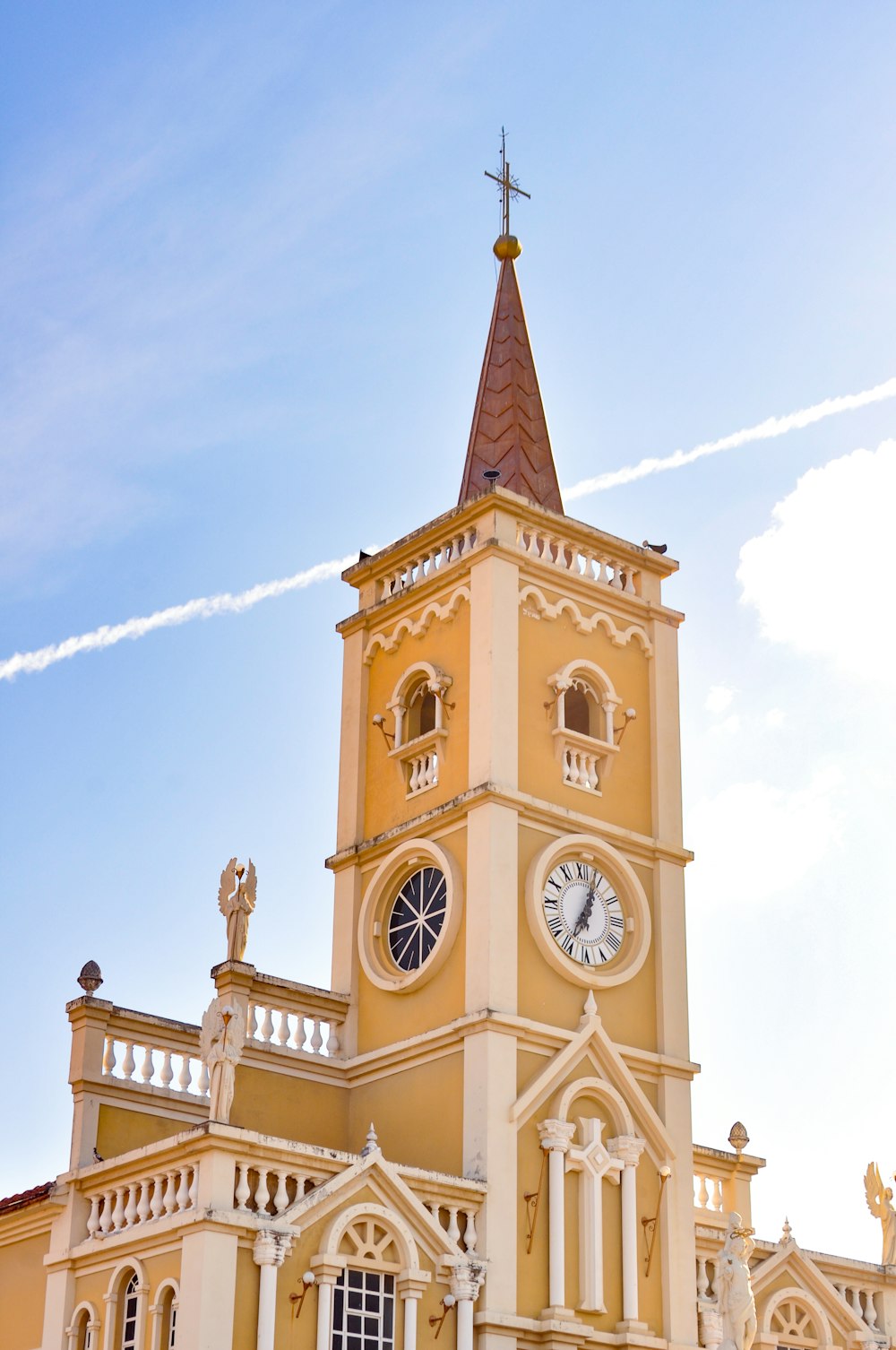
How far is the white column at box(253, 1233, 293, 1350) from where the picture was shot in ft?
74.9

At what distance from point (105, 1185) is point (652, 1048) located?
25.3ft

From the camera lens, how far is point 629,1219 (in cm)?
2694

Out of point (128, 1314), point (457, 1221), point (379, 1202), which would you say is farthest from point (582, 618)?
point (128, 1314)

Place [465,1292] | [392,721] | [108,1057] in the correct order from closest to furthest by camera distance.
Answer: [465,1292]
[108,1057]
[392,721]

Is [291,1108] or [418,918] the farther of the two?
[418,918]

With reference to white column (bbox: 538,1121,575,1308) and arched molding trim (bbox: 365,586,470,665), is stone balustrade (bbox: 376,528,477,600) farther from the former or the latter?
white column (bbox: 538,1121,575,1308)

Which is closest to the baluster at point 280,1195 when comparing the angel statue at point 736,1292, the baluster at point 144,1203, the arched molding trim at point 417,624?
the baluster at point 144,1203

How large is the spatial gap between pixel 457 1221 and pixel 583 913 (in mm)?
5006

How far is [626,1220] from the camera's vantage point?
88.3 feet

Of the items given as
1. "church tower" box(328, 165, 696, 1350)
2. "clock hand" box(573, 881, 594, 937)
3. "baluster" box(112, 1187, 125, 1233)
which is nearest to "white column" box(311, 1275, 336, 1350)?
"church tower" box(328, 165, 696, 1350)

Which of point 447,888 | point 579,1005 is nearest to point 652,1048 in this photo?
point 579,1005

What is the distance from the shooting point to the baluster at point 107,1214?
82.6ft

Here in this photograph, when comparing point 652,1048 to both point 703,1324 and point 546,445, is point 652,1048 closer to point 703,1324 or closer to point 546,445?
point 703,1324

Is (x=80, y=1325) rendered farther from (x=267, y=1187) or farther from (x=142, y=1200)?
(x=267, y=1187)
